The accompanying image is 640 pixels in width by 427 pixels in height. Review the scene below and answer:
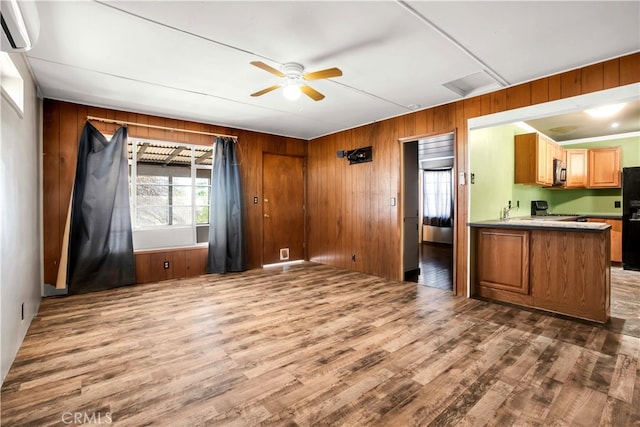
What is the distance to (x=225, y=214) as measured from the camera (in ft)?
16.2

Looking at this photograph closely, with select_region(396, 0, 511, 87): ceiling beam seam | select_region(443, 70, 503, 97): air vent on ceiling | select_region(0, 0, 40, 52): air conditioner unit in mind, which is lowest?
select_region(0, 0, 40, 52): air conditioner unit

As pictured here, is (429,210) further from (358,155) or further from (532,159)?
(358,155)

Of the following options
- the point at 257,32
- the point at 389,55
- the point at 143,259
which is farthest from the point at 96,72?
the point at 389,55

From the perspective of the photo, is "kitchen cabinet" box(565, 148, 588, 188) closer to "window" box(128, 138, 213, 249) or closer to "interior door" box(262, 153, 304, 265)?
"interior door" box(262, 153, 304, 265)

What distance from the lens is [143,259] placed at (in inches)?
174

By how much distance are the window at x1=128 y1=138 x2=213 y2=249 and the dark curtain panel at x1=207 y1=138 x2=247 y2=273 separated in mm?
248

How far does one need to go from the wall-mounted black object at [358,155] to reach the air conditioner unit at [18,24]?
4.04m

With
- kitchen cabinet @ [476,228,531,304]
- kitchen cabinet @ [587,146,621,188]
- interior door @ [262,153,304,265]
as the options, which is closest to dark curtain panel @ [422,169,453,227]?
kitchen cabinet @ [587,146,621,188]

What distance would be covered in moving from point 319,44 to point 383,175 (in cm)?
264

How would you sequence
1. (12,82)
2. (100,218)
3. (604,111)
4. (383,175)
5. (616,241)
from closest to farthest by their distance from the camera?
(12,82) → (100,218) → (604,111) → (383,175) → (616,241)

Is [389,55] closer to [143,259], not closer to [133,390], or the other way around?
[133,390]

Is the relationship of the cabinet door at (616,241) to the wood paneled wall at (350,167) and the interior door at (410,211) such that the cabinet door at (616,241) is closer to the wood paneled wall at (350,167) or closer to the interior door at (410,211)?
the interior door at (410,211)

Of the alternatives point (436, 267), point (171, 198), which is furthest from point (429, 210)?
point (171, 198)

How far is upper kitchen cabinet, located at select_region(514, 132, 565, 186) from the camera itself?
4.71 meters
